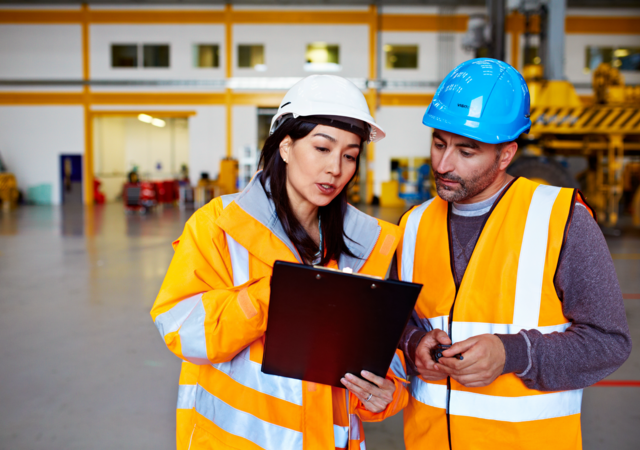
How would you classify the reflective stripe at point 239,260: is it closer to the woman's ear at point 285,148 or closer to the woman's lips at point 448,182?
the woman's ear at point 285,148

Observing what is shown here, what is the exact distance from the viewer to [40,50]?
60.6 ft

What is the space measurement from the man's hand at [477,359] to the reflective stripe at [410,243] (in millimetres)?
376

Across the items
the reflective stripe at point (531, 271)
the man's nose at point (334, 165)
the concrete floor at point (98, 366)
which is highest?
the man's nose at point (334, 165)

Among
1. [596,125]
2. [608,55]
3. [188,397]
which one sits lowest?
[188,397]

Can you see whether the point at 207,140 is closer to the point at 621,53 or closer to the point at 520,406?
the point at 621,53

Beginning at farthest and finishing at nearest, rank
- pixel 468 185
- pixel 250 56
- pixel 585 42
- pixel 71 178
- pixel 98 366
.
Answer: pixel 71 178
pixel 250 56
pixel 585 42
pixel 98 366
pixel 468 185

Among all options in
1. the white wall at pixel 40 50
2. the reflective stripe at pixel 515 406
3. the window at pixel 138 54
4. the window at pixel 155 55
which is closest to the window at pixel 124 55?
the window at pixel 138 54

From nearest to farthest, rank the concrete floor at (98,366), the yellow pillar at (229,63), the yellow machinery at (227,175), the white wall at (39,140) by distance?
1. the concrete floor at (98,366)
2. the yellow machinery at (227,175)
3. the yellow pillar at (229,63)
4. the white wall at (39,140)

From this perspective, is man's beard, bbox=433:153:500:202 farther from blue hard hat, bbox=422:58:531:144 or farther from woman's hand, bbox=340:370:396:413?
woman's hand, bbox=340:370:396:413

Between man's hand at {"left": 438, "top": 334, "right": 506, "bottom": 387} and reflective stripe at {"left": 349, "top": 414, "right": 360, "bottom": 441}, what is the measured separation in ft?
1.23

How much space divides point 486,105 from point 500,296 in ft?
1.85

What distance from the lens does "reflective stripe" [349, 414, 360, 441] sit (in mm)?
1383

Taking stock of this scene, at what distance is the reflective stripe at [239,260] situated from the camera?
52.6 inches

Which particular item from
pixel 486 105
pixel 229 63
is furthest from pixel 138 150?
pixel 486 105
